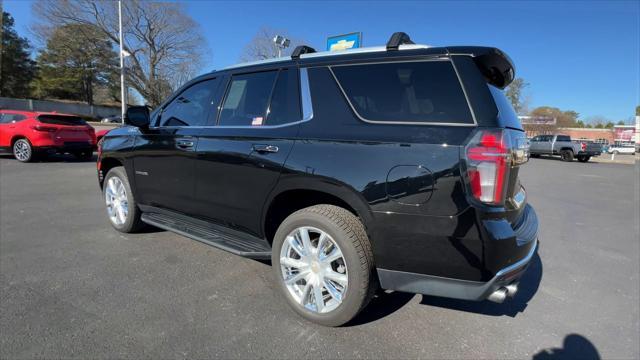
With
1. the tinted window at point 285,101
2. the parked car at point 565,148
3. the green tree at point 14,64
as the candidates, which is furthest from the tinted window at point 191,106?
the green tree at point 14,64

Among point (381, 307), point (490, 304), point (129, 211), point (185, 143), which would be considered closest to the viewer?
point (381, 307)

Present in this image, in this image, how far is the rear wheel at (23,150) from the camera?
10414mm

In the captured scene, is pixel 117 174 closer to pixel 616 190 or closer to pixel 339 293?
pixel 339 293

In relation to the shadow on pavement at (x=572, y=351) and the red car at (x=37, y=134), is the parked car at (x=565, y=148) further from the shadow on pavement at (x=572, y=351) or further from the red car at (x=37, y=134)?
the red car at (x=37, y=134)

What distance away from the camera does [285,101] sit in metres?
2.78

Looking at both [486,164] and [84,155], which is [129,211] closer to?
[486,164]

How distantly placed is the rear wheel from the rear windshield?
0.78 metres

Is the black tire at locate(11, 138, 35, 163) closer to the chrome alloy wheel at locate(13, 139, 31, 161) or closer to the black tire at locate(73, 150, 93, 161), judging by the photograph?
the chrome alloy wheel at locate(13, 139, 31, 161)

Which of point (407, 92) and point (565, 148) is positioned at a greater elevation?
point (407, 92)

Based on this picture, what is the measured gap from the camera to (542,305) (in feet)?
9.60

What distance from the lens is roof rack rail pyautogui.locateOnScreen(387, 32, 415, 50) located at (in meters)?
2.37

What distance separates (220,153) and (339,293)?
59.1 inches

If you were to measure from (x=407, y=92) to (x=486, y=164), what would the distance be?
651 mm

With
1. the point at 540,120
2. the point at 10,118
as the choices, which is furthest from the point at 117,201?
the point at 540,120
